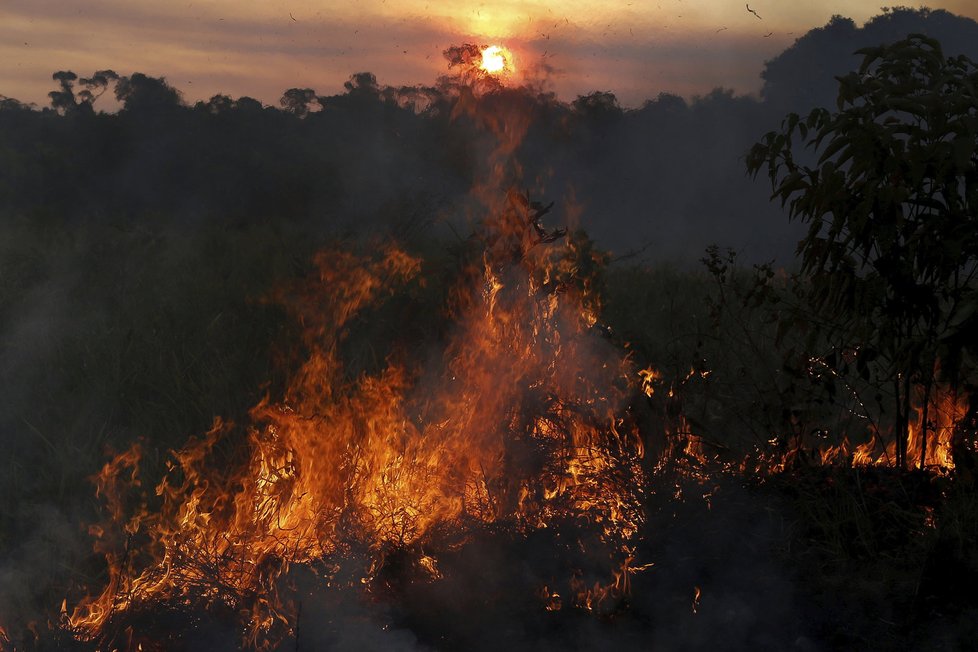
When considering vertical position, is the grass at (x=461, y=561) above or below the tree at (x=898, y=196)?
below

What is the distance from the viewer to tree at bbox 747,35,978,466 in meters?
3.61

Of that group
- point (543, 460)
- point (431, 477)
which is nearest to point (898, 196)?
point (543, 460)

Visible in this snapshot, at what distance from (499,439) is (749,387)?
207cm

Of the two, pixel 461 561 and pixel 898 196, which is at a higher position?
pixel 898 196

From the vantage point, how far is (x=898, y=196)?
11.6ft

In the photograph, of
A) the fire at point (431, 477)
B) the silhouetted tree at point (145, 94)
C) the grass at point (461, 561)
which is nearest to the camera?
the grass at point (461, 561)

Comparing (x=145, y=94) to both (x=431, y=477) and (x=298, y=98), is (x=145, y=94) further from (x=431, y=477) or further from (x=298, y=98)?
(x=431, y=477)

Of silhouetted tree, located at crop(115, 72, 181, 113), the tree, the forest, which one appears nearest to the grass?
the forest

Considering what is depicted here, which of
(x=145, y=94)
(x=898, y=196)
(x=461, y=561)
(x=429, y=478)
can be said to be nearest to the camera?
(x=898, y=196)

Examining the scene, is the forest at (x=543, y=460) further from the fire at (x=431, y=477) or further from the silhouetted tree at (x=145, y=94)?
the silhouetted tree at (x=145, y=94)

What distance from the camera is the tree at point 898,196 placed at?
361 centimetres

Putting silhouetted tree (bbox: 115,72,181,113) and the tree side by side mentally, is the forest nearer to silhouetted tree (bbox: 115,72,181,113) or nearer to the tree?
the tree

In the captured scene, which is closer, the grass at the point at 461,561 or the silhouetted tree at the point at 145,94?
the grass at the point at 461,561

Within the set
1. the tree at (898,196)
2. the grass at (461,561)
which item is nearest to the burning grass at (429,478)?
the grass at (461,561)
